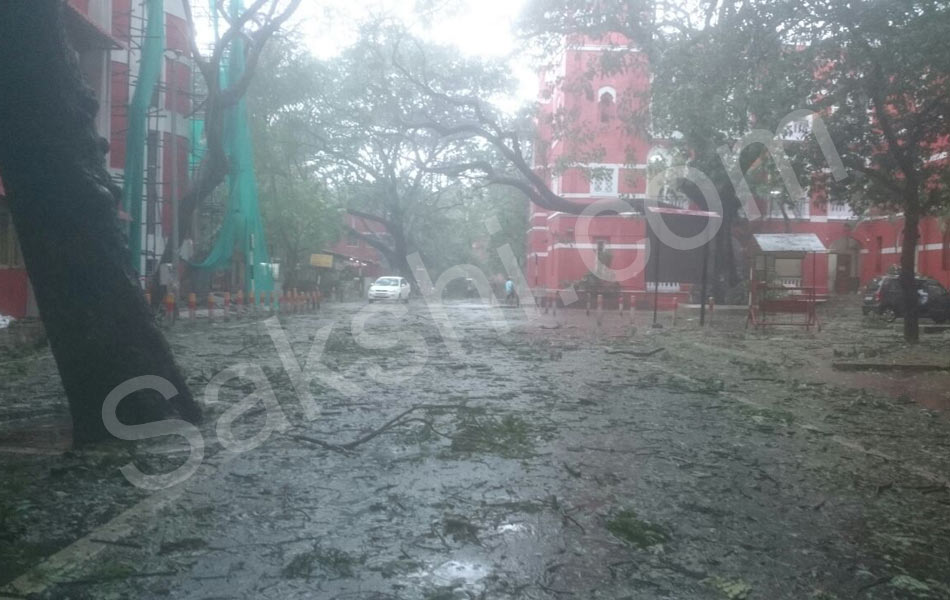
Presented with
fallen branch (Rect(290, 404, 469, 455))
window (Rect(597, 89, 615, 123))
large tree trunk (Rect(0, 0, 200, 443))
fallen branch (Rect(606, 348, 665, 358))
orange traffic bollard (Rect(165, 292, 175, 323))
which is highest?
window (Rect(597, 89, 615, 123))

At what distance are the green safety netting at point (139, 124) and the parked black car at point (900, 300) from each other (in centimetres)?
2073

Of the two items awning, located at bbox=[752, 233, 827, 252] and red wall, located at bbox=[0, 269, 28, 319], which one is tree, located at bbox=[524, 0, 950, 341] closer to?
awning, located at bbox=[752, 233, 827, 252]

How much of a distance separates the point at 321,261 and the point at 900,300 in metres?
35.2

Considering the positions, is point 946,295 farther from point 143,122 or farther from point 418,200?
point 418,200

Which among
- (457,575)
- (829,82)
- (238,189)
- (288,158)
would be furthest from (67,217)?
(288,158)

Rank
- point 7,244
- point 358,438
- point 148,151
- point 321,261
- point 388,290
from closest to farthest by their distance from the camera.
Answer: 1. point 358,438
2. point 7,244
3. point 148,151
4. point 388,290
5. point 321,261

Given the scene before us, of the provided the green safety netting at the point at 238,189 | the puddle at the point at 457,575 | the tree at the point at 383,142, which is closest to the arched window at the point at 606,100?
the tree at the point at 383,142

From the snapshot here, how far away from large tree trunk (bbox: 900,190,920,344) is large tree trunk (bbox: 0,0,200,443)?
575 inches

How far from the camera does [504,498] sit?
16.5 feet

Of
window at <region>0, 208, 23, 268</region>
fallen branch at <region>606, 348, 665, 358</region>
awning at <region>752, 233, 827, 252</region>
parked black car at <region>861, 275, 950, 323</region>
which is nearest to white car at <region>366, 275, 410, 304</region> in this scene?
parked black car at <region>861, 275, 950, 323</region>

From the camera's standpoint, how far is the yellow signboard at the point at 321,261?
5128 cm

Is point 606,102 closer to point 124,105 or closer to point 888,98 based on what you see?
point 124,105

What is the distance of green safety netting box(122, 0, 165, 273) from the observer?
66.0 feet

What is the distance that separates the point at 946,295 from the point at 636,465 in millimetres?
23234
